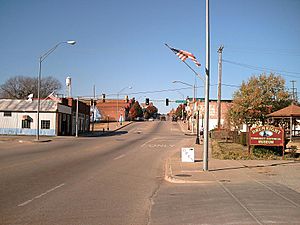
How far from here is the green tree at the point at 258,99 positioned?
4172 centimetres

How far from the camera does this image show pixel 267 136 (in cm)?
2188

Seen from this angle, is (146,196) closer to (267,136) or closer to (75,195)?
(75,195)

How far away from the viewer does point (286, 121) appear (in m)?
39.3

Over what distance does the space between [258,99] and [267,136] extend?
2130 centimetres

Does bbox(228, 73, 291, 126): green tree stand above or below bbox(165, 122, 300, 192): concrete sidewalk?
above

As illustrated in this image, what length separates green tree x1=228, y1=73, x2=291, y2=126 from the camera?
4172 centimetres

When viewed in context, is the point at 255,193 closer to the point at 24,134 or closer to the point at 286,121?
the point at 286,121

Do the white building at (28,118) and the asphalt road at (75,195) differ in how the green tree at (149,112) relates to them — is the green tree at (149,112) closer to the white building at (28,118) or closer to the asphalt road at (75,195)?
the white building at (28,118)

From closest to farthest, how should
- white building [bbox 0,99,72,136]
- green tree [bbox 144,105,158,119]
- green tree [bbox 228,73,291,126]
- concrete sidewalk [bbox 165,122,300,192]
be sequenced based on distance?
concrete sidewalk [bbox 165,122,300,192], green tree [bbox 228,73,291,126], white building [bbox 0,99,72,136], green tree [bbox 144,105,158,119]

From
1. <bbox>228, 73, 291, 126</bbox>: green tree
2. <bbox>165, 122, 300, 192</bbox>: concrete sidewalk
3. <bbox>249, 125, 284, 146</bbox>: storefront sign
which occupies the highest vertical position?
<bbox>228, 73, 291, 126</bbox>: green tree

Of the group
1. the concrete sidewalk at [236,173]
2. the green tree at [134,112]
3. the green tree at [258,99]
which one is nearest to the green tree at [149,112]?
the green tree at [134,112]

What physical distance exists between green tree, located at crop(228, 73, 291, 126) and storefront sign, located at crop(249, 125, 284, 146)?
1947cm

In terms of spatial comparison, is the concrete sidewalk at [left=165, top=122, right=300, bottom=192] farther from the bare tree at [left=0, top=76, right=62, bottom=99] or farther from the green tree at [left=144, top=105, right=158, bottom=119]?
the green tree at [left=144, top=105, right=158, bottom=119]

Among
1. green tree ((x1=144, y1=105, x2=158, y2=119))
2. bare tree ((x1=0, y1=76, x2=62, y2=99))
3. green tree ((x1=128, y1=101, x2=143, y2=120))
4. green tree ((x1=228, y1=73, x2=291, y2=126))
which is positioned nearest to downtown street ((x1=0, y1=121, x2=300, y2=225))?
green tree ((x1=228, y1=73, x2=291, y2=126))
